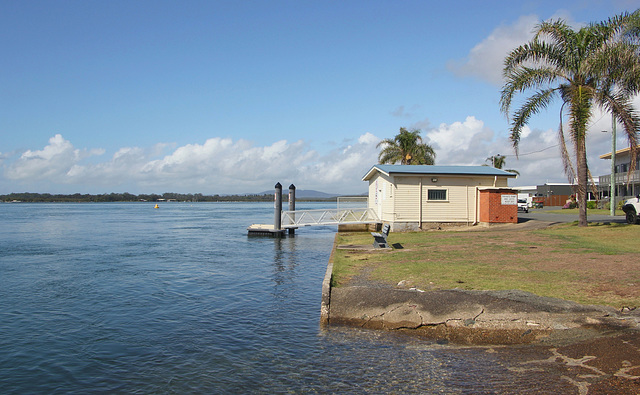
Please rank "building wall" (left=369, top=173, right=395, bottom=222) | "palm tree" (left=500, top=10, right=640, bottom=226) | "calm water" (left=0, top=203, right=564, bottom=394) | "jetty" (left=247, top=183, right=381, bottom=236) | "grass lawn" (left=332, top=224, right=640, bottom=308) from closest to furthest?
"calm water" (left=0, top=203, right=564, bottom=394)
"grass lawn" (left=332, top=224, right=640, bottom=308)
"palm tree" (left=500, top=10, right=640, bottom=226)
"building wall" (left=369, top=173, right=395, bottom=222)
"jetty" (left=247, top=183, right=381, bottom=236)

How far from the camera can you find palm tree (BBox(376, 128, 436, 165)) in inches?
2013

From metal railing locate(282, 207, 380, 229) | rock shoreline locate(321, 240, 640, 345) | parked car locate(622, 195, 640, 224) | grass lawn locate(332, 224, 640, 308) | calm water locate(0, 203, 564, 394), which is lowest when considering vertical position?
calm water locate(0, 203, 564, 394)

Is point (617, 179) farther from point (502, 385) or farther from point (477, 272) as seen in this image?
point (502, 385)

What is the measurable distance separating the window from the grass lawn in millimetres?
6332

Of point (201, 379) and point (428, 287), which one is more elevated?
point (428, 287)

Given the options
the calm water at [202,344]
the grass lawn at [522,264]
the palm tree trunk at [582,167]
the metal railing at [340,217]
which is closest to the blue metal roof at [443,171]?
the metal railing at [340,217]

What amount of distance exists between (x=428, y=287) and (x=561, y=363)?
3.94 meters

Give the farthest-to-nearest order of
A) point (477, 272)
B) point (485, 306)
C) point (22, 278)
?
1. point (22, 278)
2. point (477, 272)
3. point (485, 306)

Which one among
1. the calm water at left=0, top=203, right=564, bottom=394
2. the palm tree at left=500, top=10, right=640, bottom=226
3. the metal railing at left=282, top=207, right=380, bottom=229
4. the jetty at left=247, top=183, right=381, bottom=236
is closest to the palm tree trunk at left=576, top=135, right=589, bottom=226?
the palm tree at left=500, top=10, right=640, bottom=226

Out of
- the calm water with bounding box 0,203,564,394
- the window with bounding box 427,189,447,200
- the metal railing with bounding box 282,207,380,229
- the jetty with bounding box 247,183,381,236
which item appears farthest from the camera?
the jetty with bounding box 247,183,381,236

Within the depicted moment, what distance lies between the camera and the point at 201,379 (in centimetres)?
734

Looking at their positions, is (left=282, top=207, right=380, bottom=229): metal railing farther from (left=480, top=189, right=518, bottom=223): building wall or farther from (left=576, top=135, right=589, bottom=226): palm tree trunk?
(left=576, top=135, right=589, bottom=226): palm tree trunk

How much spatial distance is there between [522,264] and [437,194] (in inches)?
551

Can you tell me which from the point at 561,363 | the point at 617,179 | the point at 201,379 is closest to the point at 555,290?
the point at 561,363
